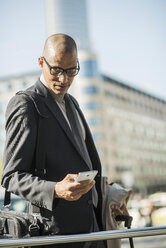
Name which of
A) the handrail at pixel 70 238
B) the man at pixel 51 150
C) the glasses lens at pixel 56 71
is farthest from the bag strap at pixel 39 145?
the handrail at pixel 70 238

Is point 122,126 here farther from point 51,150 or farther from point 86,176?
point 86,176

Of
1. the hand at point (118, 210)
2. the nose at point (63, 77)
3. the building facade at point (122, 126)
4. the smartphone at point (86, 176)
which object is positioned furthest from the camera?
the building facade at point (122, 126)

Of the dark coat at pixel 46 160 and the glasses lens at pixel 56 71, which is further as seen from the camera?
the glasses lens at pixel 56 71

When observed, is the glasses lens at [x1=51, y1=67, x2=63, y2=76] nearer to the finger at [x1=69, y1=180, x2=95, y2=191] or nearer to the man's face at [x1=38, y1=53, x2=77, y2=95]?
the man's face at [x1=38, y1=53, x2=77, y2=95]

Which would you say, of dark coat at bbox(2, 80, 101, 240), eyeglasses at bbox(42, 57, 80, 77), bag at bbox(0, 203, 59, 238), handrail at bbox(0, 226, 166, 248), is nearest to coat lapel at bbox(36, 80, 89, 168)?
dark coat at bbox(2, 80, 101, 240)

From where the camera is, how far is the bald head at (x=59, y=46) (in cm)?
184

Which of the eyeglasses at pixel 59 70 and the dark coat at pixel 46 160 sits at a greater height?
the eyeglasses at pixel 59 70

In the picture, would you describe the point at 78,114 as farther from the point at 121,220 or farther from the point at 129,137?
the point at 129,137

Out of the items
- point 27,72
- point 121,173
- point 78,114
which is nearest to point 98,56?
point 27,72

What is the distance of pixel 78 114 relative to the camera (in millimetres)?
2127

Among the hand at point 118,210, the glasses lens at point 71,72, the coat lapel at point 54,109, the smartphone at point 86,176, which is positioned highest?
the glasses lens at point 71,72

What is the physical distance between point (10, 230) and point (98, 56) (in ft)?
259

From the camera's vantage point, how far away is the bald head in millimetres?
1840

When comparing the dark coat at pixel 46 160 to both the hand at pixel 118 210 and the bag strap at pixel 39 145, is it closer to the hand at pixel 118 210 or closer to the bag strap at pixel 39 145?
the bag strap at pixel 39 145
